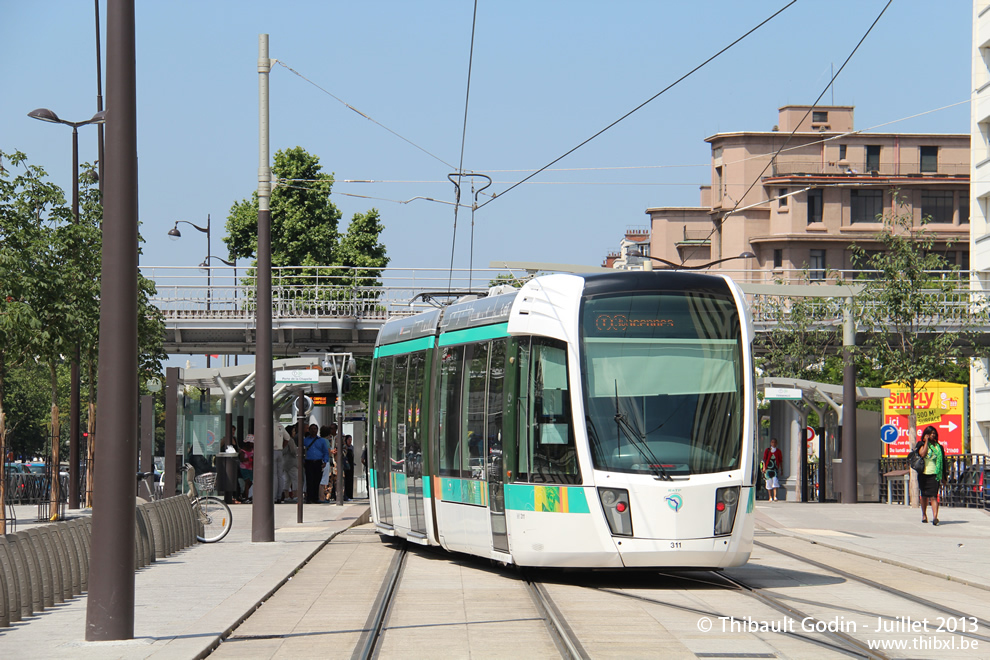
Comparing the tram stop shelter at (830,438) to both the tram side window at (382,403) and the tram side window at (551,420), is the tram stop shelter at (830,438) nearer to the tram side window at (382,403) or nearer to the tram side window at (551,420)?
the tram side window at (382,403)

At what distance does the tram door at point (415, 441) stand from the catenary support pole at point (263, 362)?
250cm

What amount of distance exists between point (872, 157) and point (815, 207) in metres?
6.76

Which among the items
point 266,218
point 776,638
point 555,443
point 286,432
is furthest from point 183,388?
point 776,638

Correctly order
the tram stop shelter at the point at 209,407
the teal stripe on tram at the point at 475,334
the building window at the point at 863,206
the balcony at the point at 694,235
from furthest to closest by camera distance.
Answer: the balcony at the point at 694,235 < the building window at the point at 863,206 < the tram stop shelter at the point at 209,407 < the teal stripe on tram at the point at 475,334

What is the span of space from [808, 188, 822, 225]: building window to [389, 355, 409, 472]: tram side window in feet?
231

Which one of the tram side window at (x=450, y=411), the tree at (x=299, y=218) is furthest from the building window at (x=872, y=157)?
the tram side window at (x=450, y=411)

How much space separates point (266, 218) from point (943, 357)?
1848 centimetres

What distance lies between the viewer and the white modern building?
176ft

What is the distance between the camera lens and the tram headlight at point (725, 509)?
12547 mm

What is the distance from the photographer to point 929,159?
8906 cm

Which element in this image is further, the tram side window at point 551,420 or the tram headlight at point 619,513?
the tram side window at point 551,420

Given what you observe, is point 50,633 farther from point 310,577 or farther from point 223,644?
point 310,577

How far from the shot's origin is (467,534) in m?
14.6

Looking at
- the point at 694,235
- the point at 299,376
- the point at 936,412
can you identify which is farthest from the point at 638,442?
the point at 694,235
